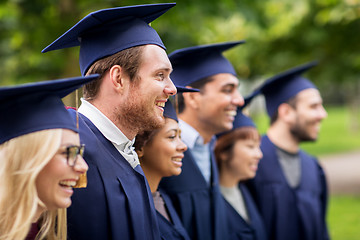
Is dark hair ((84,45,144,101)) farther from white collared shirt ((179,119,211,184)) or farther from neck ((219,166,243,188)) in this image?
neck ((219,166,243,188))

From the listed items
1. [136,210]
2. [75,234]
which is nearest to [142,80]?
[136,210]

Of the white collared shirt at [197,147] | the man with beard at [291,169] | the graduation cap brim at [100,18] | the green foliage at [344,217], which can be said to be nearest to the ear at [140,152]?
the white collared shirt at [197,147]

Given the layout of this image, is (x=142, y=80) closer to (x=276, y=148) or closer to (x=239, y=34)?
(x=276, y=148)

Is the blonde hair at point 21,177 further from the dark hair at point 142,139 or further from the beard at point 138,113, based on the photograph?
the dark hair at point 142,139

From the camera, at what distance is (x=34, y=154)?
1874 millimetres

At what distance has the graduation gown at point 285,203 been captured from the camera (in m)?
4.59

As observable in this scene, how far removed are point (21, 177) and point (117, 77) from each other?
0.72 metres

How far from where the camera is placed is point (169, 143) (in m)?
3.05

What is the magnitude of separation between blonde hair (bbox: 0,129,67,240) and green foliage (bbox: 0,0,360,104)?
4.68 metres

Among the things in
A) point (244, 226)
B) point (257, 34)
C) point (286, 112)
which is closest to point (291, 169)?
point (286, 112)

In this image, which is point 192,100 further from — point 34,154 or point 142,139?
point 34,154

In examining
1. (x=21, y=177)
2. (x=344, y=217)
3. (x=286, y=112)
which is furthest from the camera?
(x=344, y=217)

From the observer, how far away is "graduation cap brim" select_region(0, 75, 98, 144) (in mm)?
1901

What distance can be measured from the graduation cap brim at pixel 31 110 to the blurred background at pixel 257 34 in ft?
14.7
